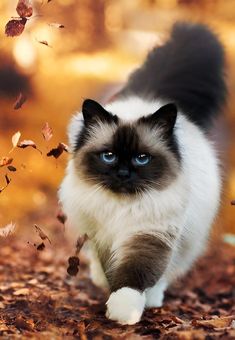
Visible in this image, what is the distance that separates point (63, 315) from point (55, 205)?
7.54ft

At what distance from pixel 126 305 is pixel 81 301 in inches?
26.6

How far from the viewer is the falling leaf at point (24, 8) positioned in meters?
2.17

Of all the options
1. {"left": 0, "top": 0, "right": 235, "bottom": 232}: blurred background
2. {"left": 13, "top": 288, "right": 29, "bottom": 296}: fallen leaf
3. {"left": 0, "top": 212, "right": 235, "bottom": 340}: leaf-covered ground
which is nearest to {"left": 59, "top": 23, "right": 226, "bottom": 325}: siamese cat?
{"left": 0, "top": 212, "right": 235, "bottom": 340}: leaf-covered ground

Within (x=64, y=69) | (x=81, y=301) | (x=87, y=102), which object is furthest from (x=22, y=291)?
(x=64, y=69)

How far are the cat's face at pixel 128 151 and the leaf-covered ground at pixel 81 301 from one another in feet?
1.30

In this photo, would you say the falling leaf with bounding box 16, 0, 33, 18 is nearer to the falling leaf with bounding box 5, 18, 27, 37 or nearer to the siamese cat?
the falling leaf with bounding box 5, 18, 27, 37

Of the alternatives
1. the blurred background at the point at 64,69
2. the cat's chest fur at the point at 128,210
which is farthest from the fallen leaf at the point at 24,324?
the blurred background at the point at 64,69

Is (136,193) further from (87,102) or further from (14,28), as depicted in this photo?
(14,28)

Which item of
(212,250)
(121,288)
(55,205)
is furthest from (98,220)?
(55,205)

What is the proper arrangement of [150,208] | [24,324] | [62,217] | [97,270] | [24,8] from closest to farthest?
1. [24,8]
2. [24,324]
3. [150,208]
4. [62,217]
5. [97,270]

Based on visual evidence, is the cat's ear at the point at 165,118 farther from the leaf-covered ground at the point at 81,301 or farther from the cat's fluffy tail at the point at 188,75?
the leaf-covered ground at the point at 81,301

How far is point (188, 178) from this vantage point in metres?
2.49

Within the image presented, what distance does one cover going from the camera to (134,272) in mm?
2316

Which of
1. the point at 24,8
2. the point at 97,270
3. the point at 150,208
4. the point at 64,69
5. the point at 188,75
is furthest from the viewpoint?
the point at 64,69
